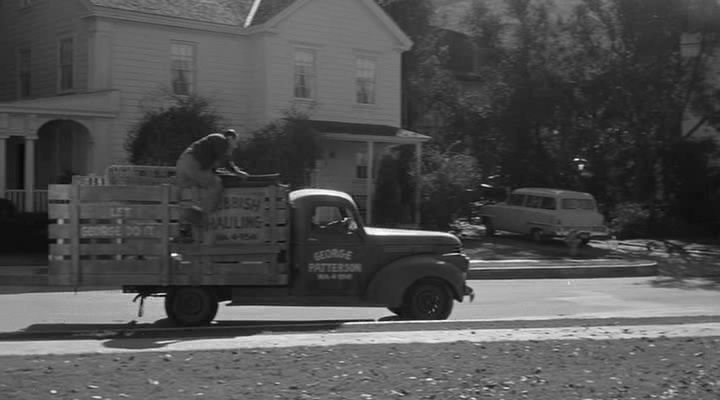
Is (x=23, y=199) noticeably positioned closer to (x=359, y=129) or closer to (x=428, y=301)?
(x=359, y=129)

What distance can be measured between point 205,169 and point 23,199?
15.6 metres

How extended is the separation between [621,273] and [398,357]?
49.9ft

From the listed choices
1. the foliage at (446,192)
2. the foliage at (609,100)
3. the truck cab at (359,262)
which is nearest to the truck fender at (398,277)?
the truck cab at (359,262)

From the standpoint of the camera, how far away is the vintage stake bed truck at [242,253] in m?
12.2

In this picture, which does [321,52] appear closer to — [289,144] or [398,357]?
[289,144]

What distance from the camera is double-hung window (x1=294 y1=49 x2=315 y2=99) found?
2962cm

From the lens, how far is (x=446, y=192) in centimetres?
3066

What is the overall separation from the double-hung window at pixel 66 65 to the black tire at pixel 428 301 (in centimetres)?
1803

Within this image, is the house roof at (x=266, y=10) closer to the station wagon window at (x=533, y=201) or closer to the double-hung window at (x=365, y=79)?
the double-hung window at (x=365, y=79)

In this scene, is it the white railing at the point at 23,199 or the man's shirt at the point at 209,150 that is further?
the white railing at the point at 23,199

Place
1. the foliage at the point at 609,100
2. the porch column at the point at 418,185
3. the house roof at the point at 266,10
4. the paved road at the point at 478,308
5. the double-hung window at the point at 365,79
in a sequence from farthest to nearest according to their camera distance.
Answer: the foliage at the point at 609,100, the double-hung window at the point at 365,79, the porch column at the point at 418,185, the house roof at the point at 266,10, the paved road at the point at 478,308

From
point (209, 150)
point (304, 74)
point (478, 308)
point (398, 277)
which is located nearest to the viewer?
point (209, 150)

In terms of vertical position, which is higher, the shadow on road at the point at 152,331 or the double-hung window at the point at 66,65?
the double-hung window at the point at 66,65

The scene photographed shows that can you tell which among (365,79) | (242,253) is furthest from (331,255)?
(365,79)
